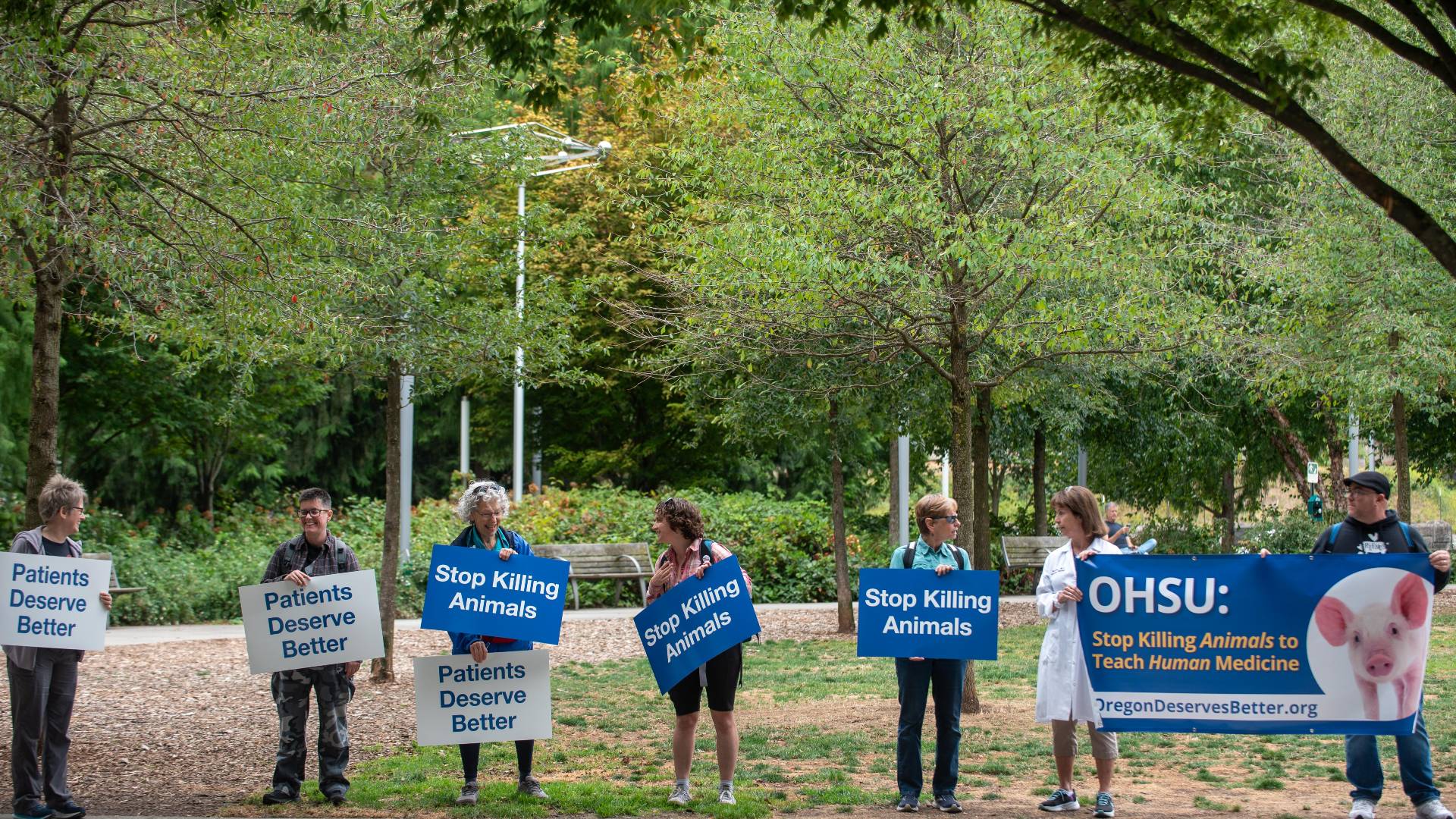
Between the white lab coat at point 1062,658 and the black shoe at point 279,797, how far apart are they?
160 inches

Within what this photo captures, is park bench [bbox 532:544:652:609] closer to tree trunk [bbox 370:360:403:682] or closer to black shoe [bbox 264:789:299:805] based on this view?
tree trunk [bbox 370:360:403:682]

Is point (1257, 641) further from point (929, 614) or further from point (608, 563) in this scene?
point (608, 563)

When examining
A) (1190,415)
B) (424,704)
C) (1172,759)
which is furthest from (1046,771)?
(1190,415)

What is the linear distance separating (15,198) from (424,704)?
402cm

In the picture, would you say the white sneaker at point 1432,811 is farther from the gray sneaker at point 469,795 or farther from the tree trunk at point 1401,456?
the tree trunk at point 1401,456

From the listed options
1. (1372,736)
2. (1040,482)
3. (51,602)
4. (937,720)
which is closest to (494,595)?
(51,602)

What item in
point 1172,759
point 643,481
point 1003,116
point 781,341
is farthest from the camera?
point 643,481

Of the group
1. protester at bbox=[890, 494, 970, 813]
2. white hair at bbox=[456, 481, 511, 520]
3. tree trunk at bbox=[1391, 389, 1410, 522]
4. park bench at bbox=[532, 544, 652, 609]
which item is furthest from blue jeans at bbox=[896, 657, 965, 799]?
park bench at bbox=[532, 544, 652, 609]

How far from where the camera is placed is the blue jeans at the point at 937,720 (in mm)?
7441

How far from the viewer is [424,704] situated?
7.80 metres

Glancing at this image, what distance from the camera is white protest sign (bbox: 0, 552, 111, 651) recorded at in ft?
23.7

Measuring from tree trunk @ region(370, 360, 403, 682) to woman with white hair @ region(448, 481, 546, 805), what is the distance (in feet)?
15.5

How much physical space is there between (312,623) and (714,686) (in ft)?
7.48

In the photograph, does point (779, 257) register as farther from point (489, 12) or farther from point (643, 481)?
point (643, 481)
